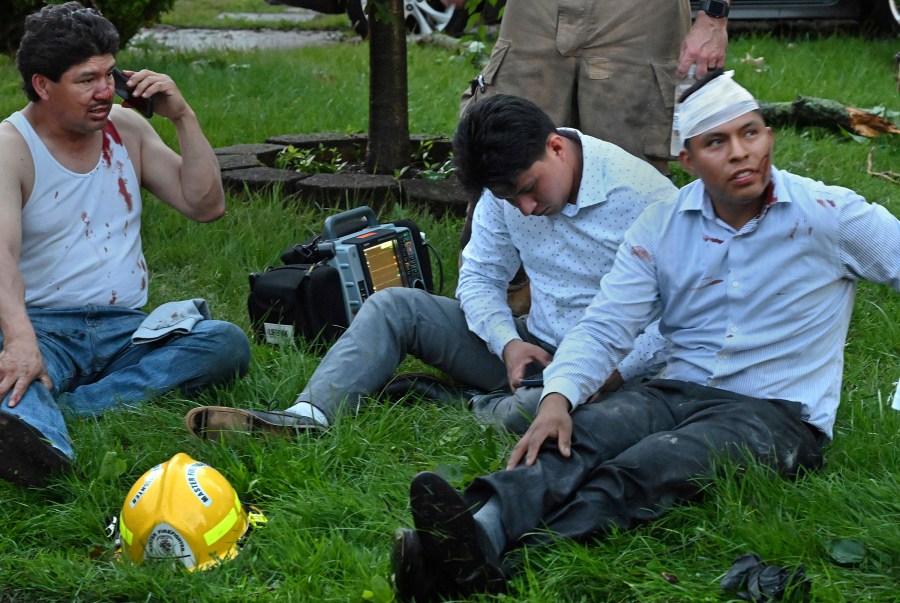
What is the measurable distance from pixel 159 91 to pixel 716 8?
201 centimetres

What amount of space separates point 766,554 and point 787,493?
0.26 m

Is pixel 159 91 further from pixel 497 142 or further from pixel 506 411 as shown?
pixel 506 411

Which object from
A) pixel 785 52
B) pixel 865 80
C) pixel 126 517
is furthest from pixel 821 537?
pixel 785 52

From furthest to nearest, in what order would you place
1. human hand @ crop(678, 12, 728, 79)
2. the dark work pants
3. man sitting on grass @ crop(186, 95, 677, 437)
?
human hand @ crop(678, 12, 728, 79) → man sitting on grass @ crop(186, 95, 677, 437) → the dark work pants

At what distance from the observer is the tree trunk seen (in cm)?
655

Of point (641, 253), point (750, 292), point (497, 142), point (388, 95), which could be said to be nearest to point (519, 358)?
point (641, 253)

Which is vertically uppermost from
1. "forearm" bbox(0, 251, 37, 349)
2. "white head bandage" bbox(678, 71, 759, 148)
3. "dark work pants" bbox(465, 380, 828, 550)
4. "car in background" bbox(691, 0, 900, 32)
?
"white head bandage" bbox(678, 71, 759, 148)

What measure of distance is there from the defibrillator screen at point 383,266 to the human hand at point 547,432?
59.6 inches

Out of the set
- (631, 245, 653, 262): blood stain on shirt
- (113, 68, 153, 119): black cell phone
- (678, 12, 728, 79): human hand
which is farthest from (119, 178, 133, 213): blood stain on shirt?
(678, 12, 728, 79): human hand

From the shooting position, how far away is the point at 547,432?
3281 millimetres

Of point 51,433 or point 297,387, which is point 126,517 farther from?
point 297,387

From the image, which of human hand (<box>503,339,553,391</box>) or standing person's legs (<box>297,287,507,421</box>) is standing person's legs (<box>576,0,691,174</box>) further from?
human hand (<box>503,339,553,391</box>)

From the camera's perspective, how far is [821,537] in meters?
3.05

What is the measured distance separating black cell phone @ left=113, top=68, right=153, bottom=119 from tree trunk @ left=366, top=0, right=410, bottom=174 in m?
2.26
